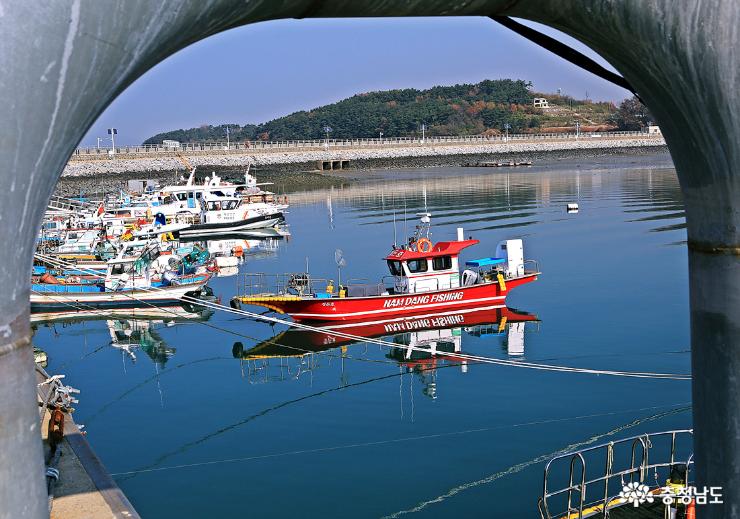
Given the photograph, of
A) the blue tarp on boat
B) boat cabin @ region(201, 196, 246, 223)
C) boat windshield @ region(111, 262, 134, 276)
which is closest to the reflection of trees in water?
boat cabin @ region(201, 196, 246, 223)

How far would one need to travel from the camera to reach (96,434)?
2017 cm

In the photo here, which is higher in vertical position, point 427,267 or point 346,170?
point 346,170

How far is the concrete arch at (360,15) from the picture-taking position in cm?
231

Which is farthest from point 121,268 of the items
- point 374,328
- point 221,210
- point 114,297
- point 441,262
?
point 221,210

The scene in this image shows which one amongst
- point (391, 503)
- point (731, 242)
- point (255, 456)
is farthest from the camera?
point (255, 456)

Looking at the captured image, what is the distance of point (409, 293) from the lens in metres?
31.5

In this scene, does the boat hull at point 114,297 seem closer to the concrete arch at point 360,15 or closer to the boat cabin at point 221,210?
the boat cabin at point 221,210

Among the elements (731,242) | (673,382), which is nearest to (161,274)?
(673,382)

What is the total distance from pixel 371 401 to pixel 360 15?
64.7ft

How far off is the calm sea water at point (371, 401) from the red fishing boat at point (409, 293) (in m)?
1.20

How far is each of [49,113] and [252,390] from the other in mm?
21875

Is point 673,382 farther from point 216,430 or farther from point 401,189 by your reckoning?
point 401,189

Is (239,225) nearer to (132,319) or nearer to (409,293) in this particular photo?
(132,319)

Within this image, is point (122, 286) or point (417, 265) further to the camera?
point (122, 286)
